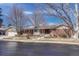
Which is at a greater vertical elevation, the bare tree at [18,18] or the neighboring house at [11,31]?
the bare tree at [18,18]

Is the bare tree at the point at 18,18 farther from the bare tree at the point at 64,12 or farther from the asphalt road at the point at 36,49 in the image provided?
the bare tree at the point at 64,12

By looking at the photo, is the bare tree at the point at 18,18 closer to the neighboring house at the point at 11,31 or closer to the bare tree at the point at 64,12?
the neighboring house at the point at 11,31

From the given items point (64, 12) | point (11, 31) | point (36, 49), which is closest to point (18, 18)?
point (11, 31)

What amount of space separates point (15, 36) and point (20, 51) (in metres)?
0.24

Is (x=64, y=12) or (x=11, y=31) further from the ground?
(x=64, y=12)

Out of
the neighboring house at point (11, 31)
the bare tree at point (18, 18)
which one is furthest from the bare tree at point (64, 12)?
the neighboring house at point (11, 31)

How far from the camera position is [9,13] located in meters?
11.7

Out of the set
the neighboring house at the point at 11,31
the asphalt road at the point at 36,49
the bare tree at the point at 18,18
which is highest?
the bare tree at the point at 18,18

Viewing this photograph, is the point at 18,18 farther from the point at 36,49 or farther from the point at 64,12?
the point at 64,12

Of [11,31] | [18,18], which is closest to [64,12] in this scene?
[18,18]

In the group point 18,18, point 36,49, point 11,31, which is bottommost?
point 36,49

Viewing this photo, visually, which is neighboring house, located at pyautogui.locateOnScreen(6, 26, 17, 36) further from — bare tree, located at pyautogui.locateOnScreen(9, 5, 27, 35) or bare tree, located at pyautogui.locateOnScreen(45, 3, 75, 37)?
bare tree, located at pyautogui.locateOnScreen(45, 3, 75, 37)

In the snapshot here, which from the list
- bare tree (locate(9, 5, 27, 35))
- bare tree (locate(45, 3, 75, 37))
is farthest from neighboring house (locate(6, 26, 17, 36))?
bare tree (locate(45, 3, 75, 37))

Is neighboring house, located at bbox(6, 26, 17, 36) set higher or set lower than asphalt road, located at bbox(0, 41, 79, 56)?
higher
